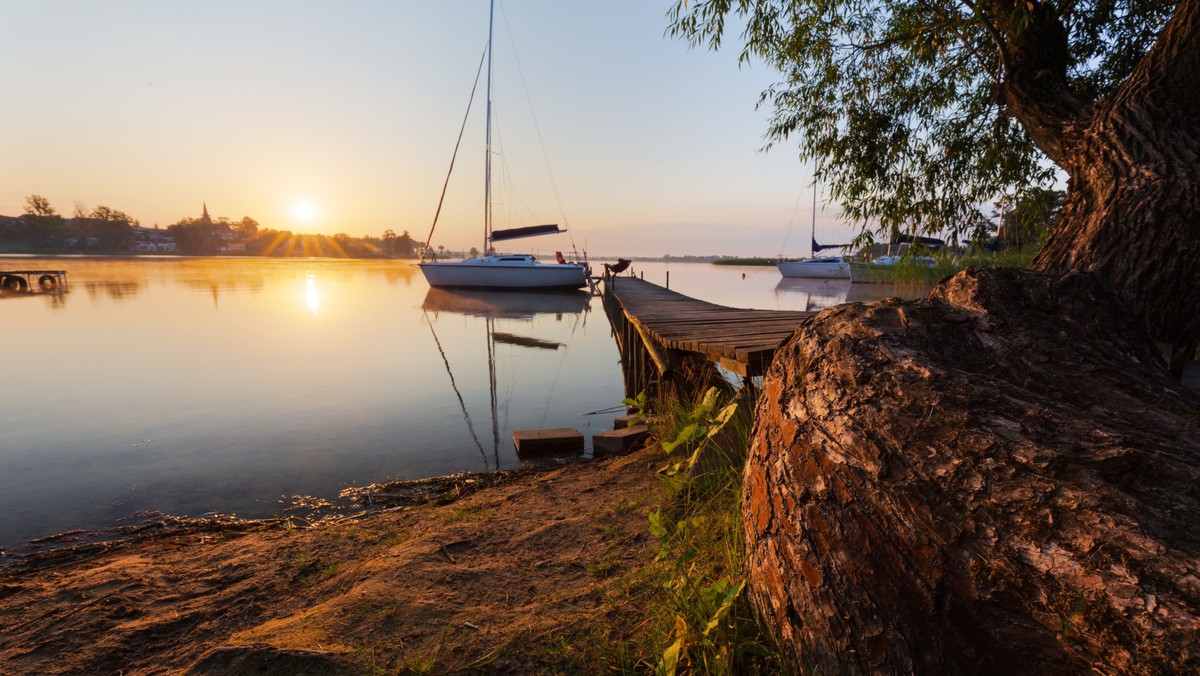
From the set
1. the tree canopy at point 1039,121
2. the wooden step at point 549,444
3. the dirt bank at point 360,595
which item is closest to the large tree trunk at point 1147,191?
the tree canopy at point 1039,121

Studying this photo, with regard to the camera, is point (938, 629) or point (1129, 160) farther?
point (1129, 160)

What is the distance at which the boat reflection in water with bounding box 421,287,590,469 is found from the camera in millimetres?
8977

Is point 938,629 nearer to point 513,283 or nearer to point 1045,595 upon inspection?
point 1045,595

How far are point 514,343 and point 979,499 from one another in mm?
15387

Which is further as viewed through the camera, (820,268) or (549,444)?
(820,268)

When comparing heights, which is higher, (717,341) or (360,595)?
(717,341)

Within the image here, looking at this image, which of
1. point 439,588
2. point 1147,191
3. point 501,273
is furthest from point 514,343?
point 501,273

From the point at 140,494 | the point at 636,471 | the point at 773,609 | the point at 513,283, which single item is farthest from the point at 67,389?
the point at 513,283

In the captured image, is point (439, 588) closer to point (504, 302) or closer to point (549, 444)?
point (549, 444)

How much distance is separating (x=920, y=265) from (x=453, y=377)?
62.3 ft

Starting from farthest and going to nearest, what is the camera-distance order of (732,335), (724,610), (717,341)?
(732,335), (717,341), (724,610)

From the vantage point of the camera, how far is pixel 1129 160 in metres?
3.49

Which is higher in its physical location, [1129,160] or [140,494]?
[1129,160]

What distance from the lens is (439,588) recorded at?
2.98 metres
